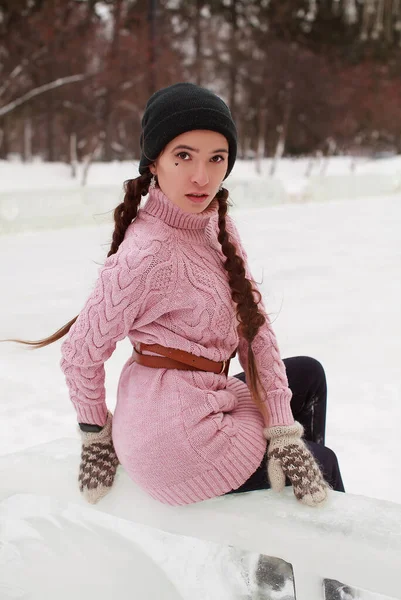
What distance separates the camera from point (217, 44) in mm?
13188

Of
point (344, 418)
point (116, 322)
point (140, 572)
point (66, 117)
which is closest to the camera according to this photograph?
point (116, 322)

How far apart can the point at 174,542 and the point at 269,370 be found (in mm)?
561

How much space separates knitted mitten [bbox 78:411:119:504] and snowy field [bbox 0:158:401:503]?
0.41 m

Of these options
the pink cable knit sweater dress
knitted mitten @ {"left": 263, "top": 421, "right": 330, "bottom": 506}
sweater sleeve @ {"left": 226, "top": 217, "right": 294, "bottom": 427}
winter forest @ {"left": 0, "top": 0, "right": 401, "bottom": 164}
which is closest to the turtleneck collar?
the pink cable knit sweater dress

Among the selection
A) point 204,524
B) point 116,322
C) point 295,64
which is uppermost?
point 295,64

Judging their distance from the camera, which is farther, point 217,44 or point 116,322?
point 217,44

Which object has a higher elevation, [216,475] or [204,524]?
[216,475]

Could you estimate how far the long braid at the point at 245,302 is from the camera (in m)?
1.18

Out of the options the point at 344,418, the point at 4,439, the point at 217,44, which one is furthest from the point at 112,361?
the point at 217,44

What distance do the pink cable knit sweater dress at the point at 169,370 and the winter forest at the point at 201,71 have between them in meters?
3.17

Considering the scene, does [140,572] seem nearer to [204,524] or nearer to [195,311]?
[204,524]

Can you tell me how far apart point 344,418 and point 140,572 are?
3.73 feet

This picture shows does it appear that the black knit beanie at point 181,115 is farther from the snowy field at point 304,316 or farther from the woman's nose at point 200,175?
the snowy field at point 304,316

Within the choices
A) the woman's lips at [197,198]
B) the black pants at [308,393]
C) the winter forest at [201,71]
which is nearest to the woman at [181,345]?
the woman's lips at [197,198]
